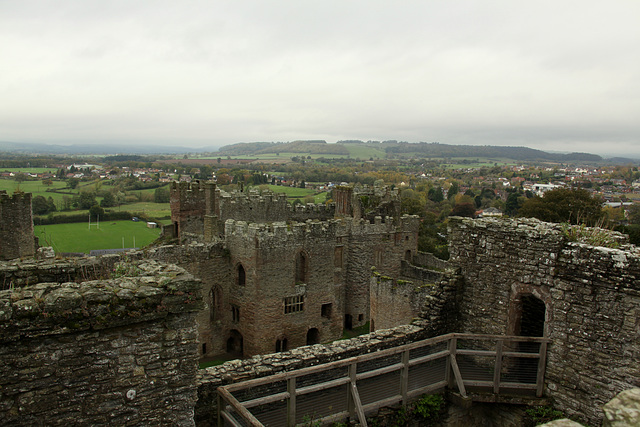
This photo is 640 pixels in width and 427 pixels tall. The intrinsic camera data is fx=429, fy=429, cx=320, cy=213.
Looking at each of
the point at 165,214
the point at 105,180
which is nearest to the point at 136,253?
the point at 165,214

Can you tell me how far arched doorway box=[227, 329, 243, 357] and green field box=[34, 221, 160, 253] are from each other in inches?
1266

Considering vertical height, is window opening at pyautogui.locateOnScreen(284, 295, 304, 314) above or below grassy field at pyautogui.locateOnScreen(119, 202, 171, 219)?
above

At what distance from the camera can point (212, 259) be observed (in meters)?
20.1

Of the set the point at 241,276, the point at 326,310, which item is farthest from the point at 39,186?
the point at 326,310

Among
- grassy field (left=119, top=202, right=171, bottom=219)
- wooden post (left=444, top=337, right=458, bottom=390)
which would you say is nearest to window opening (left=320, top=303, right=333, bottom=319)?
wooden post (left=444, top=337, right=458, bottom=390)

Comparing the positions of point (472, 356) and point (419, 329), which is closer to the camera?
point (472, 356)

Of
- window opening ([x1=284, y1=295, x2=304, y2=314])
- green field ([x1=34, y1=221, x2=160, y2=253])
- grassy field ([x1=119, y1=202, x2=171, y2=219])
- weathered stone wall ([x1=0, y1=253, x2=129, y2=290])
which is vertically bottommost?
green field ([x1=34, y1=221, x2=160, y2=253])

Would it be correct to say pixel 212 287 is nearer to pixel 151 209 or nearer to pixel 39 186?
pixel 151 209

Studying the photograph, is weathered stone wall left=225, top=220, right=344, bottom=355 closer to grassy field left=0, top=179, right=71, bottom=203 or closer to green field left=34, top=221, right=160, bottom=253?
green field left=34, top=221, right=160, bottom=253

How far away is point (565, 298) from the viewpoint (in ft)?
26.0

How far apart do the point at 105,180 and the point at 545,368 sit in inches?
3908

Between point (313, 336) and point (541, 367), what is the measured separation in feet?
51.0

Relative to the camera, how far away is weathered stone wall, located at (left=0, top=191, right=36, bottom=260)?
1883cm

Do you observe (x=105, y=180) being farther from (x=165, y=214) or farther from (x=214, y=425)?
(x=214, y=425)
